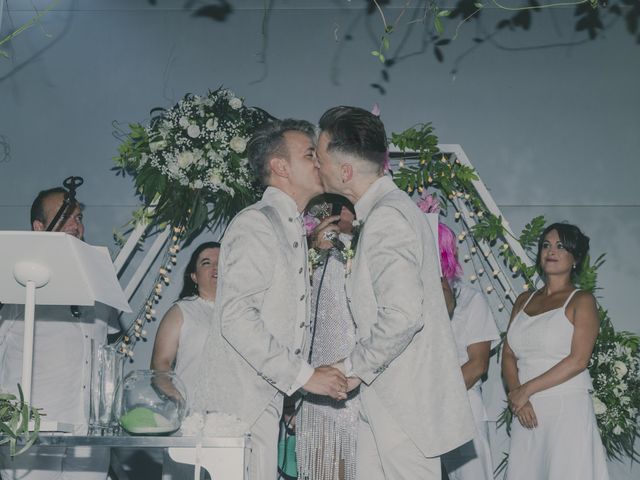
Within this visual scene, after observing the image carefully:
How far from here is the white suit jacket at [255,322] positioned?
3441mm

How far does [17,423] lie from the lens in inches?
108

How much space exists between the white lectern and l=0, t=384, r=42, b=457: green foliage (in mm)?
91

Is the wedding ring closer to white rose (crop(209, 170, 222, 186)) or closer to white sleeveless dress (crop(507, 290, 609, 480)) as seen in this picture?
white rose (crop(209, 170, 222, 186))

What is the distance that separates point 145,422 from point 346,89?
363 cm

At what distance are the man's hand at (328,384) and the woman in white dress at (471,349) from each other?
72.1 inches

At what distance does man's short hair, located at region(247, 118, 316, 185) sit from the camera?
4004 millimetres

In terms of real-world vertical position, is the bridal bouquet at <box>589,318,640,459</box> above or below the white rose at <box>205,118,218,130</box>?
below

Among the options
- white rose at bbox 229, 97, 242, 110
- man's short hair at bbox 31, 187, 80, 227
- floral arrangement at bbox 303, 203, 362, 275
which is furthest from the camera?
white rose at bbox 229, 97, 242, 110

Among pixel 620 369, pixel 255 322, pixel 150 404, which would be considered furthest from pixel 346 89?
pixel 150 404

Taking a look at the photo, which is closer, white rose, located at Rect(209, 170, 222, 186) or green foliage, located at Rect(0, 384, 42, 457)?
green foliage, located at Rect(0, 384, 42, 457)

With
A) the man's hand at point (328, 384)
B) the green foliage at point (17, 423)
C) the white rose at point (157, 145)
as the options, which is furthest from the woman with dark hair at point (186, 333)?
the green foliage at point (17, 423)

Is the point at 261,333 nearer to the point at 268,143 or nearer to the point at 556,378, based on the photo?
the point at 268,143

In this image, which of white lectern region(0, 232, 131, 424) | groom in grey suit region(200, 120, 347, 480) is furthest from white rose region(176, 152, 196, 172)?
white lectern region(0, 232, 131, 424)

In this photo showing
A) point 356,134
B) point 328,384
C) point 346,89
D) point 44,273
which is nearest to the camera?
point 44,273
